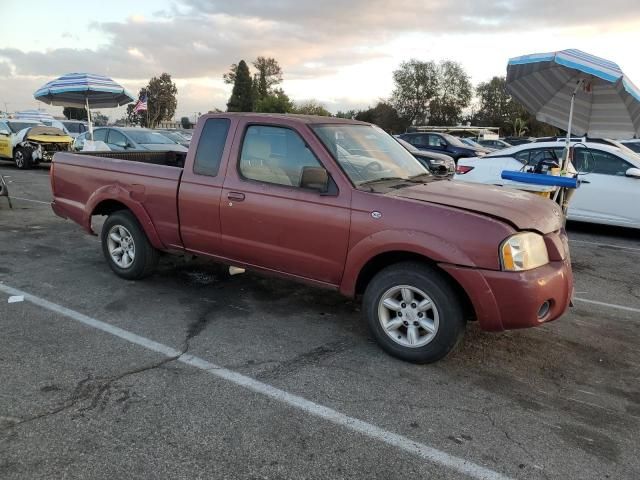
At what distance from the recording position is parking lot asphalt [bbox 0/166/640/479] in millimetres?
2711

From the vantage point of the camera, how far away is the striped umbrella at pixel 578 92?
5.75 m

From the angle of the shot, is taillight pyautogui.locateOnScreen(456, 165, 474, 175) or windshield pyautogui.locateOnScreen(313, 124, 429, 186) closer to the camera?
windshield pyautogui.locateOnScreen(313, 124, 429, 186)

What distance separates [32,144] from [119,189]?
1378 centimetres

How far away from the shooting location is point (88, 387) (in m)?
3.37

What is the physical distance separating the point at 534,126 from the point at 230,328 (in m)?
73.8

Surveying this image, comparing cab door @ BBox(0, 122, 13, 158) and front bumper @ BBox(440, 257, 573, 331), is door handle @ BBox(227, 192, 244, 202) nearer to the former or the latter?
front bumper @ BBox(440, 257, 573, 331)

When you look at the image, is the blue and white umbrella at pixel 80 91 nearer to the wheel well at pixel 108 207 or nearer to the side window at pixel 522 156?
the wheel well at pixel 108 207

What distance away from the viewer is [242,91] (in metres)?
91.9

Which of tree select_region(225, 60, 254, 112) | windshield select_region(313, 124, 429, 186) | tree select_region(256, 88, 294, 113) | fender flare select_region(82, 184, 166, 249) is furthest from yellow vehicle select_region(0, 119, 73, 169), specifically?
tree select_region(225, 60, 254, 112)

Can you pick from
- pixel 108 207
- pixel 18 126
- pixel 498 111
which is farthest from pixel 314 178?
pixel 498 111

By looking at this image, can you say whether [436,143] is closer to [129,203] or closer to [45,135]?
[45,135]

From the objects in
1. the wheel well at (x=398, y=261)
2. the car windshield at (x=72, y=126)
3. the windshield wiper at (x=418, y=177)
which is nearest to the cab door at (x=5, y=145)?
the car windshield at (x=72, y=126)

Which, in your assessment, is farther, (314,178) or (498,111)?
(498,111)

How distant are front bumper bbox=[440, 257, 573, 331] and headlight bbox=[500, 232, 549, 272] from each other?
0.05 m
